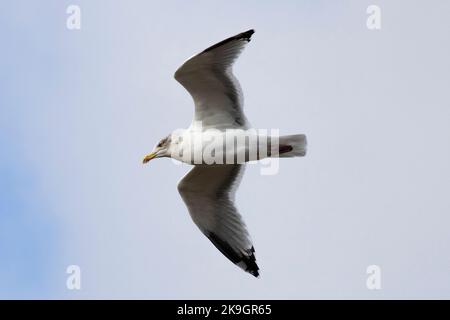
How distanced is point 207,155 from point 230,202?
0.84 meters

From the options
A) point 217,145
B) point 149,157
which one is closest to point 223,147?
point 217,145

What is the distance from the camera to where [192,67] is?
359 inches

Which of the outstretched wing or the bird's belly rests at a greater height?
the outstretched wing

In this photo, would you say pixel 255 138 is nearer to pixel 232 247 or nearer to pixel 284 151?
pixel 284 151

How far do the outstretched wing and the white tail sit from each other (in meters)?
0.49

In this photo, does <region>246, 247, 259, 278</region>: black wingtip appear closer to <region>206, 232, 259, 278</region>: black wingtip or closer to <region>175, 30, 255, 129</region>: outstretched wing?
<region>206, 232, 259, 278</region>: black wingtip

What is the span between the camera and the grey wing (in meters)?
9.95

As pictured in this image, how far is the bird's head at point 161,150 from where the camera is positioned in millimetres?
9641

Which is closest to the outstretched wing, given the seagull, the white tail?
the seagull

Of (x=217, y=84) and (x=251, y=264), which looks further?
(x=251, y=264)

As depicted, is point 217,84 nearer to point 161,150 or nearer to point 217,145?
point 217,145

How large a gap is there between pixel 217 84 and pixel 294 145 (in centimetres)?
91

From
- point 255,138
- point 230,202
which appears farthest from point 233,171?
point 255,138

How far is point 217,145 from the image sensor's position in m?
9.31
